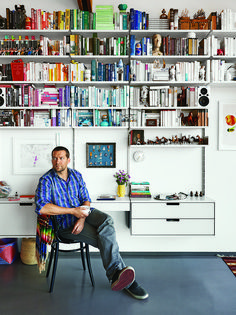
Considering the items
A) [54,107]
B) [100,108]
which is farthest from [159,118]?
[54,107]

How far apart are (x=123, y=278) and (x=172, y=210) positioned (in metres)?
1.00

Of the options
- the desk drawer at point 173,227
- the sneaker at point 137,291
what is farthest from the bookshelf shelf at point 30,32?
the sneaker at point 137,291

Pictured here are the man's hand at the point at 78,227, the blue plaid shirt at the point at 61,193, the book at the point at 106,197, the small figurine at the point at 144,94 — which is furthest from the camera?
the small figurine at the point at 144,94

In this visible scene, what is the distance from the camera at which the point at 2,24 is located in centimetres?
320

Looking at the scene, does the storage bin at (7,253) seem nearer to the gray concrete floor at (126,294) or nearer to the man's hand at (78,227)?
the gray concrete floor at (126,294)

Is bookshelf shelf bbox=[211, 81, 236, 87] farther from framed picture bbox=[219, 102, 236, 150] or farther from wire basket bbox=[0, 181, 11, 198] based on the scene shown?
wire basket bbox=[0, 181, 11, 198]

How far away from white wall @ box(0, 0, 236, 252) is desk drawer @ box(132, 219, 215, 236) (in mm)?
465

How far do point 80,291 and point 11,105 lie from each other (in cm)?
215

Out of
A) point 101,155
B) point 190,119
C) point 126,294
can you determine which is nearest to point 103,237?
point 126,294

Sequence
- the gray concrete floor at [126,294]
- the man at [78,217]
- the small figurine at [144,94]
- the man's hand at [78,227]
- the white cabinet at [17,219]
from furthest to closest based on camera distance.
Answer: the small figurine at [144,94] < the white cabinet at [17,219] < the man's hand at [78,227] < the man at [78,217] < the gray concrete floor at [126,294]

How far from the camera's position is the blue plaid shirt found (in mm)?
2677

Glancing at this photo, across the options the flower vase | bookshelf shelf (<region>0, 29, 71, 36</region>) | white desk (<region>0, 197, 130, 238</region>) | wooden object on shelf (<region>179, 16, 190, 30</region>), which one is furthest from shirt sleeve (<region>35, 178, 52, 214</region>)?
wooden object on shelf (<region>179, 16, 190, 30</region>)

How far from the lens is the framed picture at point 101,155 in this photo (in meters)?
3.42

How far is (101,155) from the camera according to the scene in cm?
343
